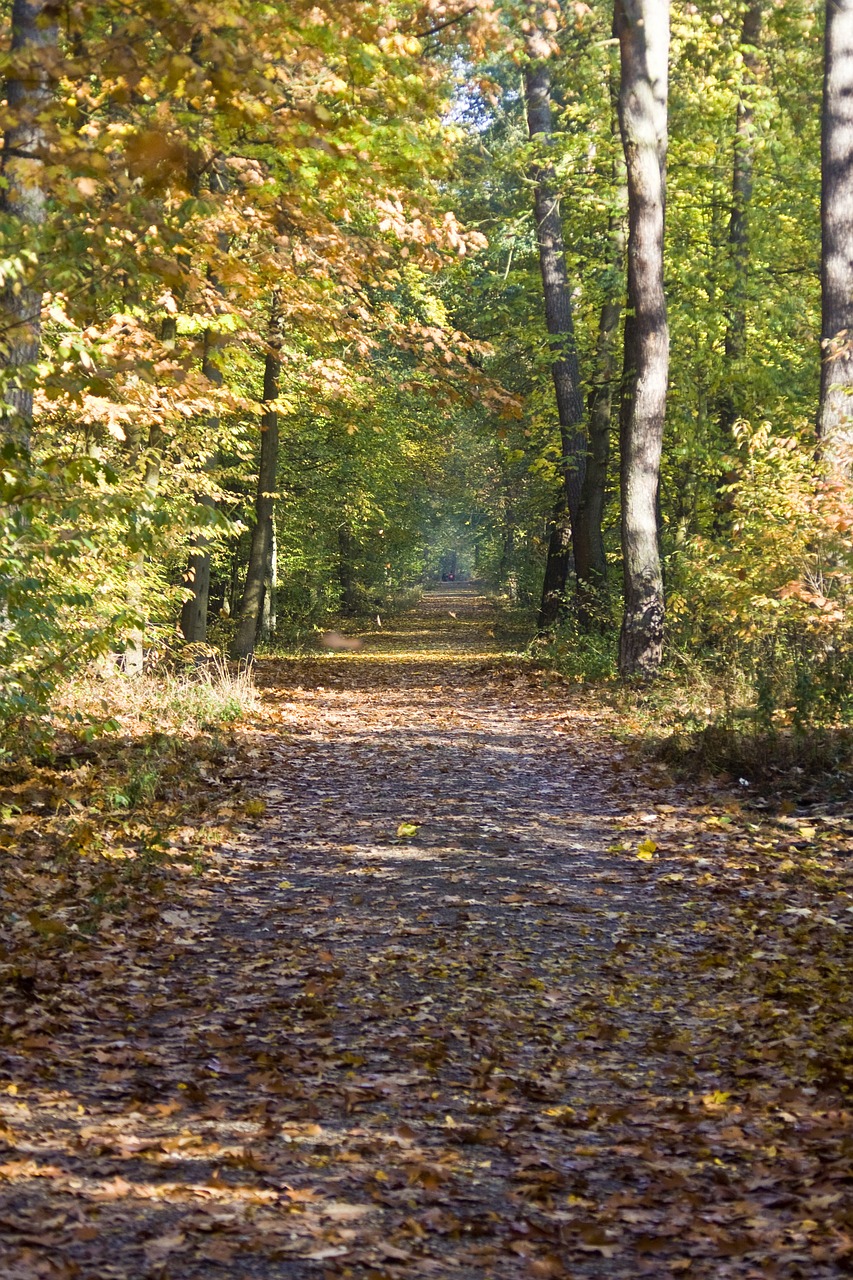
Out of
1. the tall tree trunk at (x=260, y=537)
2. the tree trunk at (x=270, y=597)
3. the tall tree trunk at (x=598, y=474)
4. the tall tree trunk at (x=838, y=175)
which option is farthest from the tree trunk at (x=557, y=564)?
the tall tree trunk at (x=838, y=175)

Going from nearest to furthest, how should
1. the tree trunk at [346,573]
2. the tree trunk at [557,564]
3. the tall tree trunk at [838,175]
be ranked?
1. the tall tree trunk at [838,175]
2. the tree trunk at [557,564]
3. the tree trunk at [346,573]

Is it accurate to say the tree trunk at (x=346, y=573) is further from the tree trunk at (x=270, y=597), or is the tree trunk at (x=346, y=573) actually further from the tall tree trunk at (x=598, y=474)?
the tall tree trunk at (x=598, y=474)

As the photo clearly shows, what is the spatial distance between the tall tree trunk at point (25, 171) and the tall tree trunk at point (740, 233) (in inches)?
519

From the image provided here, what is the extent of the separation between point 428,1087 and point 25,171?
200 inches

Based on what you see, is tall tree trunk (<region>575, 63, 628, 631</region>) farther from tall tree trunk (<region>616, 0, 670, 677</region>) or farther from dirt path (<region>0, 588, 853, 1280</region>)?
dirt path (<region>0, 588, 853, 1280</region>)

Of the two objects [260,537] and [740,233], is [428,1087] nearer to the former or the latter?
[260,537]

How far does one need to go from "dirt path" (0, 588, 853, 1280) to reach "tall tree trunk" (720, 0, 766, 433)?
42.8ft

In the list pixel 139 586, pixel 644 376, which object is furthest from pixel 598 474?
pixel 139 586

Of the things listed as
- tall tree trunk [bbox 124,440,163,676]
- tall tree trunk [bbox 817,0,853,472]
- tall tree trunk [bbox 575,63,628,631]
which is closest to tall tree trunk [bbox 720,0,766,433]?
tall tree trunk [bbox 575,63,628,631]

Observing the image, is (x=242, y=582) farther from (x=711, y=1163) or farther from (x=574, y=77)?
(x=711, y=1163)

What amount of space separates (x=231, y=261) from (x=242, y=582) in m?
21.6

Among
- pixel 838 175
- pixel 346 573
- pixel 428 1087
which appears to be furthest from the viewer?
pixel 346 573

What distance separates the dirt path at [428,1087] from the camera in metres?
3.67

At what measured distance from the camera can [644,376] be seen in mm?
16688
